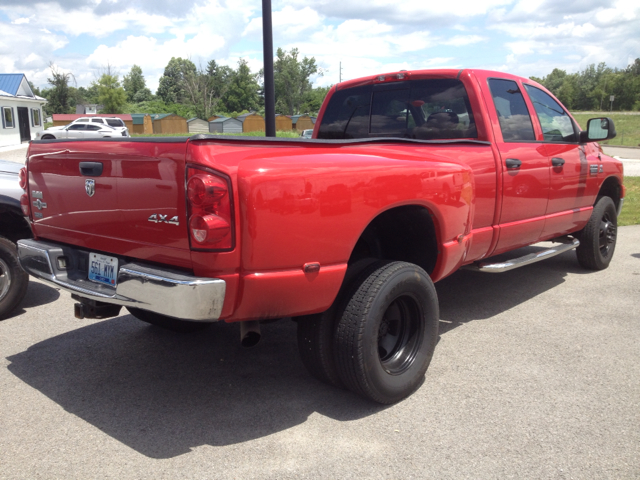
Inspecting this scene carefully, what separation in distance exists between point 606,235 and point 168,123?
204 feet

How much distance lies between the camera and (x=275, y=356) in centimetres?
406

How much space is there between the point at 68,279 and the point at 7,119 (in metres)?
37.8

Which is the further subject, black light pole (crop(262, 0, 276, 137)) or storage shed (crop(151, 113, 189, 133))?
storage shed (crop(151, 113, 189, 133))

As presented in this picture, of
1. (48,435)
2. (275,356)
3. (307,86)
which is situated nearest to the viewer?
(48,435)

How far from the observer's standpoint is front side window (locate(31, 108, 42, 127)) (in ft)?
133

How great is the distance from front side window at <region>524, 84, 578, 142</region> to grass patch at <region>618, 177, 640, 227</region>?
15.7 feet

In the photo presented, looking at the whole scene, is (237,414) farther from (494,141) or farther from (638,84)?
(638,84)

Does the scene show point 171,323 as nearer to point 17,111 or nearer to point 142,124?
point 17,111

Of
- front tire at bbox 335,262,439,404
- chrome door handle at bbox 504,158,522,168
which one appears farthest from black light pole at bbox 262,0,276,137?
front tire at bbox 335,262,439,404

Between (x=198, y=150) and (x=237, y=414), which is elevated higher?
(x=198, y=150)

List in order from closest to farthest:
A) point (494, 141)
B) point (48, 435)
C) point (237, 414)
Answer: point (48, 435) < point (237, 414) < point (494, 141)

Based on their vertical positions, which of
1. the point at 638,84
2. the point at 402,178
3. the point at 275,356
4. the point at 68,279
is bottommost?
the point at 275,356

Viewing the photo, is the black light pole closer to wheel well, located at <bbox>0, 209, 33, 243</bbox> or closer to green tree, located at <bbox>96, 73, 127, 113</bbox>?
wheel well, located at <bbox>0, 209, 33, 243</bbox>

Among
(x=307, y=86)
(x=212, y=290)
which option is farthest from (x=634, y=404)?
(x=307, y=86)
